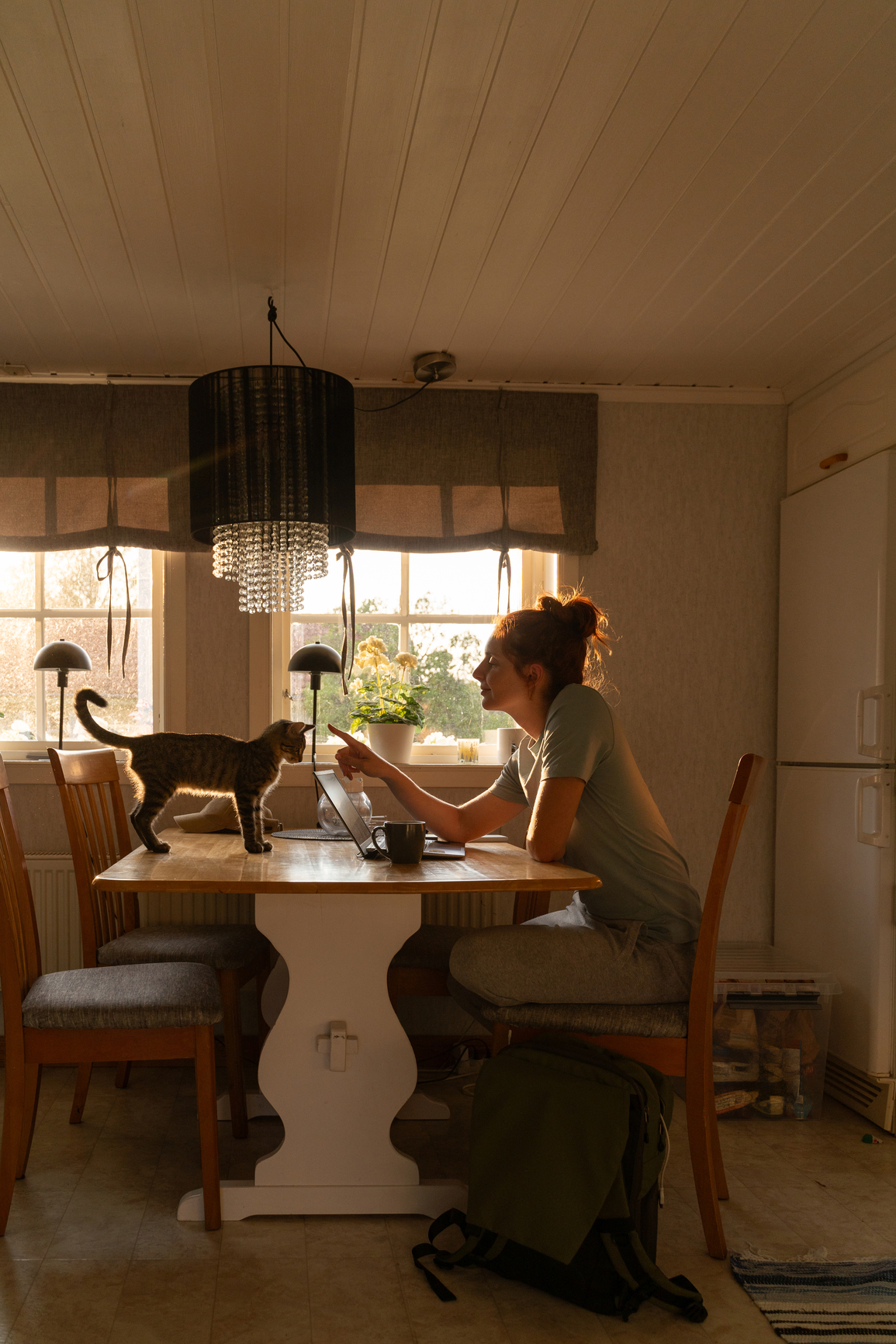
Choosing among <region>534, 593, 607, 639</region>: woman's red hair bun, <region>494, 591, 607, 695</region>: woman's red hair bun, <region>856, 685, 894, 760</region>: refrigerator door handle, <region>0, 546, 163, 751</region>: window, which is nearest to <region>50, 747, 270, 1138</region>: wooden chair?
<region>0, 546, 163, 751</region>: window

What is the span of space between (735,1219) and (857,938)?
40.2 inches

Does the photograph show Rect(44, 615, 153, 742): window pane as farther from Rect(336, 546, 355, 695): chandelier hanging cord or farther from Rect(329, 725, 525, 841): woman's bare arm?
Rect(329, 725, 525, 841): woman's bare arm

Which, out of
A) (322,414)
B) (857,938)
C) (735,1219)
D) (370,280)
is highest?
(370,280)

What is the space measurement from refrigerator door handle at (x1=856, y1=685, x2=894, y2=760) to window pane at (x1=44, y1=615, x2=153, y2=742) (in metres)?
2.36

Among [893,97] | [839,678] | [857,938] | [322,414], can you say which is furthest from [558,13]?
[857,938]

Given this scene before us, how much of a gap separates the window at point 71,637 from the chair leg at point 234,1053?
1132mm

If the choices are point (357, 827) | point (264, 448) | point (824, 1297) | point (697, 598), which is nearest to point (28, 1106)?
point (357, 827)

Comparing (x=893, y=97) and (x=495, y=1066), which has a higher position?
(x=893, y=97)

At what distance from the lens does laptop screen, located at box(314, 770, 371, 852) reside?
2205mm

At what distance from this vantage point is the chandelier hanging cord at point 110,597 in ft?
10.7

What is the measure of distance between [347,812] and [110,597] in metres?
1.58

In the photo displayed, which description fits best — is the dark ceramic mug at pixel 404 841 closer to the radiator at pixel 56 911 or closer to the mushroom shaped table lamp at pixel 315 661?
the mushroom shaped table lamp at pixel 315 661

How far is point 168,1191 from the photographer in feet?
7.14

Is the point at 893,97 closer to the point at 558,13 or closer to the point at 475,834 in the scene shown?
the point at 558,13
